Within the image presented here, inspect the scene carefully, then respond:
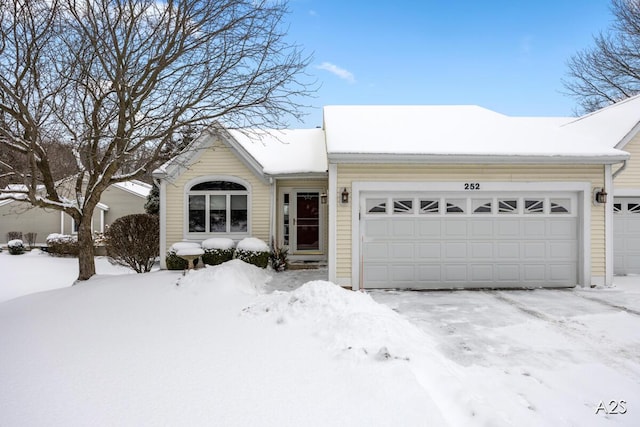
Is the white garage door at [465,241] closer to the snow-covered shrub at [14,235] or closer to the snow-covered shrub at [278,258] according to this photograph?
the snow-covered shrub at [278,258]

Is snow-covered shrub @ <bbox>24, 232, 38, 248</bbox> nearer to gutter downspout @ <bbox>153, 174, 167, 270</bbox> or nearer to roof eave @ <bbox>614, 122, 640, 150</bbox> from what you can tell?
gutter downspout @ <bbox>153, 174, 167, 270</bbox>

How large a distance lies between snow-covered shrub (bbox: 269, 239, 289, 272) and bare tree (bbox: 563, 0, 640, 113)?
20998mm

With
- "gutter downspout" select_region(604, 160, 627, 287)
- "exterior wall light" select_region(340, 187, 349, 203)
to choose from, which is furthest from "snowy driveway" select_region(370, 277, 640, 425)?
"exterior wall light" select_region(340, 187, 349, 203)

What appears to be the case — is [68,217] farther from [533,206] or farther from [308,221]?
[533,206]

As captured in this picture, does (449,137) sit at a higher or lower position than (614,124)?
lower

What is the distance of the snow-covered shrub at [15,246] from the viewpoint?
1769 cm

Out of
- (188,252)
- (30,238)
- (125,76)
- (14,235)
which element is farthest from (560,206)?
(14,235)

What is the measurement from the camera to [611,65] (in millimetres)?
20016

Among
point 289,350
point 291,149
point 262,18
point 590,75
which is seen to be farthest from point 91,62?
point 590,75

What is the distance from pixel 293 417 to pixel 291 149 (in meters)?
10.4

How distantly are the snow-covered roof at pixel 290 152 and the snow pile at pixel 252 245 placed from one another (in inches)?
79.9

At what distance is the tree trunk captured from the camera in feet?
28.0

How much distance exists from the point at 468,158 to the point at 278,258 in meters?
5.94

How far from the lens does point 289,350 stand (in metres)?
4.19
